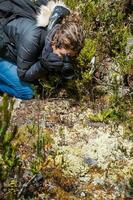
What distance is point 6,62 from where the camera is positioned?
642cm

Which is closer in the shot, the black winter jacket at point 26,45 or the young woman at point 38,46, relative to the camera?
the young woman at point 38,46

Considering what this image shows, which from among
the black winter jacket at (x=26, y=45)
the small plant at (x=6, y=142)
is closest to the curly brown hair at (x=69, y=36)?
the black winter jacket at (x=26, y=45)

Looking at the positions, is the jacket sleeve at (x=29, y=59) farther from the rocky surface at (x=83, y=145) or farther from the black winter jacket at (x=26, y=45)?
the rocky surface at (x=83, y=145)

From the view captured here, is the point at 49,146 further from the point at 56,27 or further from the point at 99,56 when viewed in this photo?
the point at 99,56

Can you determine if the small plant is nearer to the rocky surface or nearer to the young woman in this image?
the rocky surface

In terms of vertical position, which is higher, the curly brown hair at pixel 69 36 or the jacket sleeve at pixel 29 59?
the curly brown hair at pixel 69 36

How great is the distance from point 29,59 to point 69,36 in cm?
77

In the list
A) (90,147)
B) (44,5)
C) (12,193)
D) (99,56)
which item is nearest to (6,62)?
(44,5)

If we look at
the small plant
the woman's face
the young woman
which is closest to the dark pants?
the young woman

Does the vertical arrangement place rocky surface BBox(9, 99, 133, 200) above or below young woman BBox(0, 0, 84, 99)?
below

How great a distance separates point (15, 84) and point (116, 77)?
57.0 inches

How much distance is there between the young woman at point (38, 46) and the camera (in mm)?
5637

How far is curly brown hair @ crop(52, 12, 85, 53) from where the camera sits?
5512 mm

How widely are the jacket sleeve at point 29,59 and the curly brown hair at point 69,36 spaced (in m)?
0.35
